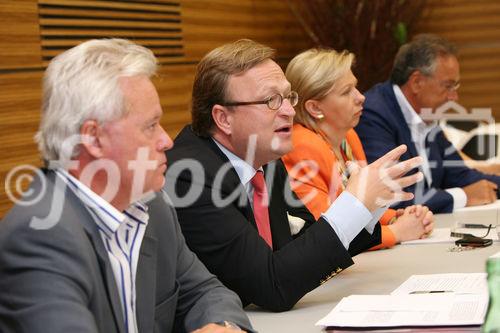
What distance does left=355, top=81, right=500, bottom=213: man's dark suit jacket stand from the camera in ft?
12.9

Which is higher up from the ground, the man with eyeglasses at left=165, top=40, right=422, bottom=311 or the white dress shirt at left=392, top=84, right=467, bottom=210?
the man with eyeglasses at left=165, top=40, right=422, bottom=311

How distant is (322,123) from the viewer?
325 centimetres

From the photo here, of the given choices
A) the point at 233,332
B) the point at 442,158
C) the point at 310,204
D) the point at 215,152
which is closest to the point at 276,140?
the point at 215,152

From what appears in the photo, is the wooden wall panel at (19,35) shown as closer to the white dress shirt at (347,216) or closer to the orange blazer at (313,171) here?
the orange blazer at (313,171)

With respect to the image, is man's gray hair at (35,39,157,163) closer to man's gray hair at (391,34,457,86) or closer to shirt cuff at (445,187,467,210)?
shirt cuff at (445,187,467,210)

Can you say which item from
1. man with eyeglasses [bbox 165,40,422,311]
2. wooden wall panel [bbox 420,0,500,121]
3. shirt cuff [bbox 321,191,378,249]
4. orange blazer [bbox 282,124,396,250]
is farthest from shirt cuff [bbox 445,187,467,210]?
wooden wall panel [bbox 420,0,500,121]

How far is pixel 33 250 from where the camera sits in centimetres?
148

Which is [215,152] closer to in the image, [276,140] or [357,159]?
[276,140]

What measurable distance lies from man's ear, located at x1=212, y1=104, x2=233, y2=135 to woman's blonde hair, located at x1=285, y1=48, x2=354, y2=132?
816 millimetres

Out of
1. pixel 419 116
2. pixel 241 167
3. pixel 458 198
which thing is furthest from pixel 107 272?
pixel 419 116

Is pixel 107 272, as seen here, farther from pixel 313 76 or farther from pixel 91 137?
pixel 313 76

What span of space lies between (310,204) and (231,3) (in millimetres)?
3446

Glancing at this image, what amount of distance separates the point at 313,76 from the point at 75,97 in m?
1.74

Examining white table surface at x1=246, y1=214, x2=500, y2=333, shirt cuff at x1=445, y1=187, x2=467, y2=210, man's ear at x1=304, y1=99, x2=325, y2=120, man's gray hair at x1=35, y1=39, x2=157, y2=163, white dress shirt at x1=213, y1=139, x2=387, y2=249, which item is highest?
man's gray hair at x1=35, y1=39, x2=157, y2=163
